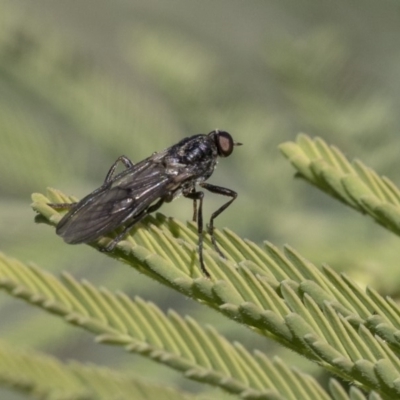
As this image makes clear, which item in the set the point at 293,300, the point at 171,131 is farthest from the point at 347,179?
the point at 171,131

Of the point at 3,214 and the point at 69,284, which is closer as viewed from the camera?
the point at 69,284

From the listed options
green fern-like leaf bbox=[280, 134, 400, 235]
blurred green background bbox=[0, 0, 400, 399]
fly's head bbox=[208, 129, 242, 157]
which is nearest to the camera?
green fern-like leaf bbox=[280, 134, 400, 235]

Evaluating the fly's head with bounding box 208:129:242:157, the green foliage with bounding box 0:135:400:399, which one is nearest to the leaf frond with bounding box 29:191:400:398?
the green foliage with bounding box 0:135:400:399

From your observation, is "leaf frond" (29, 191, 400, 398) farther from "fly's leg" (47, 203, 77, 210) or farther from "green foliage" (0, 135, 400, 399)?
"fly's leg" (47, 203, 77, 210)

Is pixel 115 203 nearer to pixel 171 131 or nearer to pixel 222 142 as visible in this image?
pixel 222 142

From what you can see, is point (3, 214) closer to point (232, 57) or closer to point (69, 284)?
point (69, 284)

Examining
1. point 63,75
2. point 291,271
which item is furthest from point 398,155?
point 291,271
